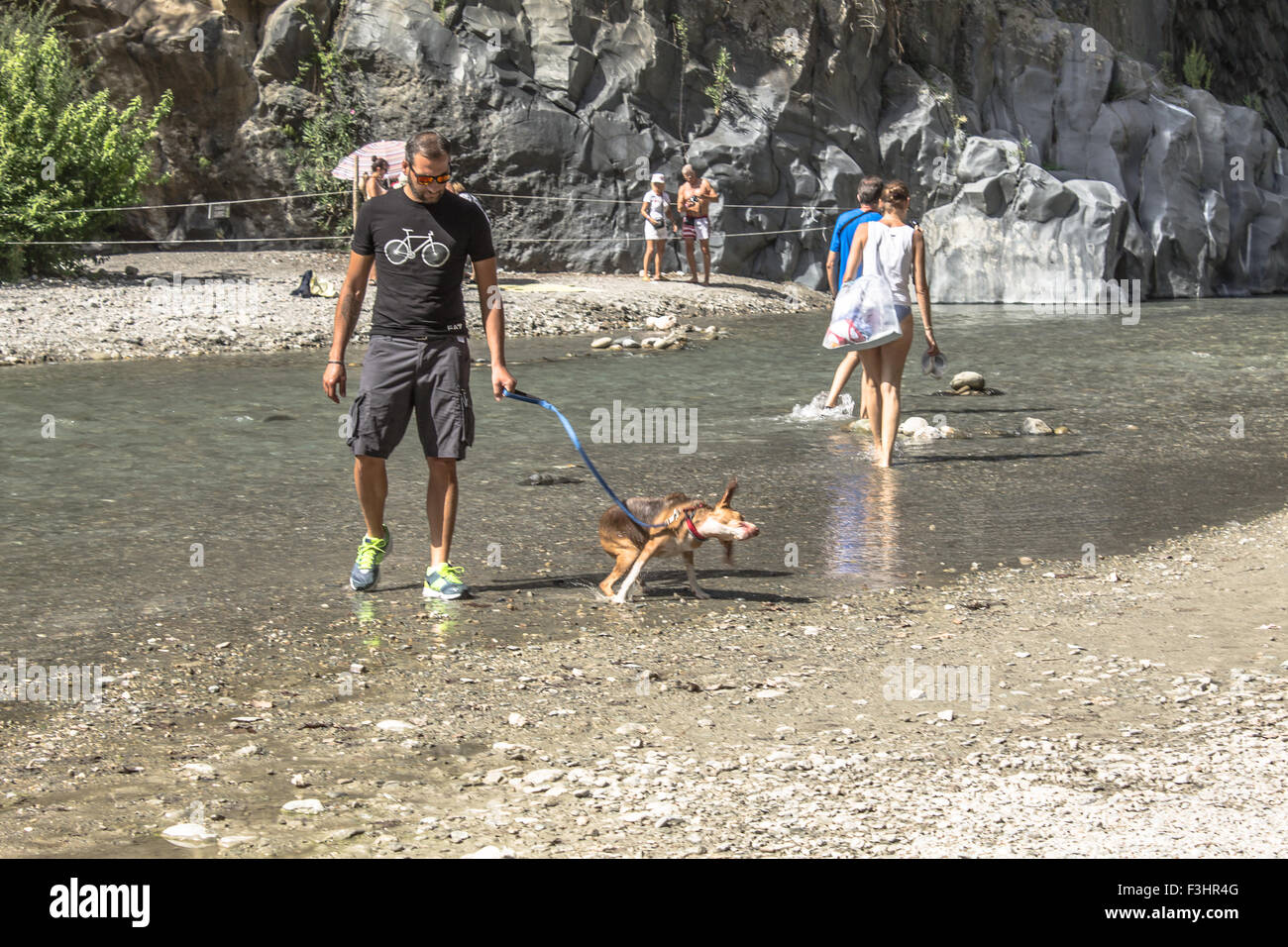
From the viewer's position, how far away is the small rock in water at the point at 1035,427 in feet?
37.8

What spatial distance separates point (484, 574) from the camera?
7.09 m

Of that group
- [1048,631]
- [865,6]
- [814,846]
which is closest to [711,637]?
[1048,631]

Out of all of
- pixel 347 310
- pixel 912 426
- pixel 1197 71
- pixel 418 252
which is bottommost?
pixel 912 426

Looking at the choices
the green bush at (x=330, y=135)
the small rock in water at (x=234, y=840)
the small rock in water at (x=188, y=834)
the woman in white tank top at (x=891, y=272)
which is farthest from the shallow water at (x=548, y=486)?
the green bush at (x=330, y=135)

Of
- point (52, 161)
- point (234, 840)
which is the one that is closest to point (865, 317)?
point (234, 840)

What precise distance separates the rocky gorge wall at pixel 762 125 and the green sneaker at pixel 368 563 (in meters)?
21.0

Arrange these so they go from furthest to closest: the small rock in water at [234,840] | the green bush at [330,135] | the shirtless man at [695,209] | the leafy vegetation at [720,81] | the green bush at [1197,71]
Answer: the green bush at [1197,71] → the leafy vegetation at [720,81] → the green bush at [330,135] → the shirtless man at [695,209] → the small rock in water at [234,840]

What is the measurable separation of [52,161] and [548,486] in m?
13.9

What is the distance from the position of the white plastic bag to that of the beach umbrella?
43.6ft

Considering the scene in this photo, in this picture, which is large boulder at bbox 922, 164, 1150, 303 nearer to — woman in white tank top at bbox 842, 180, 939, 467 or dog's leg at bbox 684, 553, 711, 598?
woman in white tank top at bbox 842, 180, 939, 467

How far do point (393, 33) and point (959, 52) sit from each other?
14624 mm

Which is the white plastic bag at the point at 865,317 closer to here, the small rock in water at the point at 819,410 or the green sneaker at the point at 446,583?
the small rock in water at the point at 819,410

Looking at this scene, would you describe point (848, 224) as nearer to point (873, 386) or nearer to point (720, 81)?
point (873, 386)

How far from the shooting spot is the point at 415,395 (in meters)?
6.48
